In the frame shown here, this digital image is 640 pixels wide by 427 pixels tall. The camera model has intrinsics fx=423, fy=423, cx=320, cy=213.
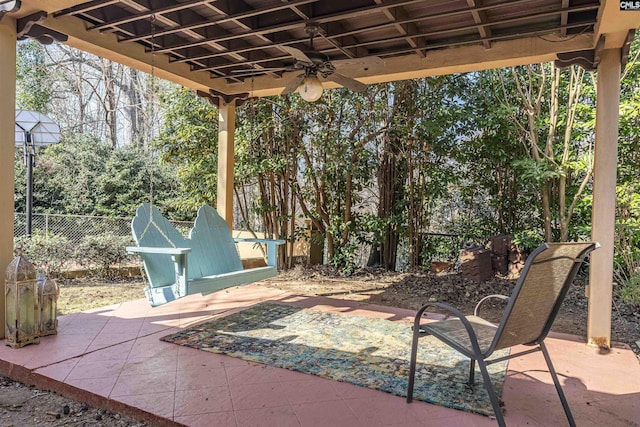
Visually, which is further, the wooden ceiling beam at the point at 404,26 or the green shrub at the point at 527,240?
the green shrub at the point at 527,240

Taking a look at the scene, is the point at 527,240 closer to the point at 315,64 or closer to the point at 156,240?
the point at 315,64

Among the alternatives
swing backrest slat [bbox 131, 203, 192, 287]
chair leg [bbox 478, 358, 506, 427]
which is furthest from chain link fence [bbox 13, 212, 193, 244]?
chair leg [bbox 478, 358, 506, 427]

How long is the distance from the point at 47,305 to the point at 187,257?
110 centimetres

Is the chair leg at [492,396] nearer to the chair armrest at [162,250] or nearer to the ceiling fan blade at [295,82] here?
the chair armrest at [162,250]

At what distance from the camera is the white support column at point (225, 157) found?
530 cm

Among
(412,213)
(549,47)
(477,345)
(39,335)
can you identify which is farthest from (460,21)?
(39,335)

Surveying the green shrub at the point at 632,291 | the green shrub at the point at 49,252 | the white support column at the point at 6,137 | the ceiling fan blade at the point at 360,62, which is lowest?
the green shrub at the point at 632,291

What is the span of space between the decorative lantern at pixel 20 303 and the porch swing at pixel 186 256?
0.71 meters

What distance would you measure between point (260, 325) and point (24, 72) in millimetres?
11280

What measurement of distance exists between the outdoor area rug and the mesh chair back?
496 millimetres

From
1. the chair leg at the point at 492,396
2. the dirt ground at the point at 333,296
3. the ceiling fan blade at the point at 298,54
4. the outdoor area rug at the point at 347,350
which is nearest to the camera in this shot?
the chair leg at the point at 492,396

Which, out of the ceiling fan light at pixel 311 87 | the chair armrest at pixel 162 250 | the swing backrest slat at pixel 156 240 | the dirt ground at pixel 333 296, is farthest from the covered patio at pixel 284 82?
the chair armrest at pixel 162 250

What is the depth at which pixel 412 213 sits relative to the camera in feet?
22.6

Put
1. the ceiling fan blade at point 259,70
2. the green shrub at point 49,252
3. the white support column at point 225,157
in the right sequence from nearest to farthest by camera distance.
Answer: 1. the ceiling fan blade at point 259,70
2. the white support column at point 225,157
3. the green shrub at point 49,252
